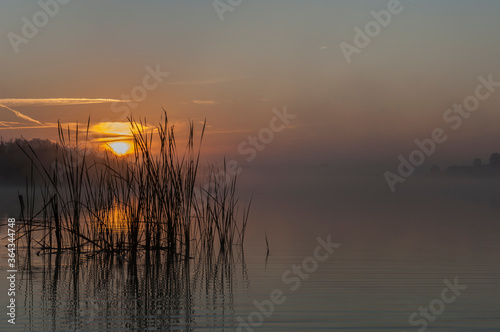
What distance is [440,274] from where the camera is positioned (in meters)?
5.23

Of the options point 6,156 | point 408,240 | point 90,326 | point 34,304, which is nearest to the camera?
point 90,326

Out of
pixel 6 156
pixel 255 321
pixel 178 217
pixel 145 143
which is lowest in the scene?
pixel 255 321

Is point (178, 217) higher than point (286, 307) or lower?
higher

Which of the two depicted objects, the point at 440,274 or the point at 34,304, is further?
the point at 440,274

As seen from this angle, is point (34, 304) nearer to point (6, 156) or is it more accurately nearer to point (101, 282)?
point (101, 282)

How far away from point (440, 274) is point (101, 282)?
3007mm

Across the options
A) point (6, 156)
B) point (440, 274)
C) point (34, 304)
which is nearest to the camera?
point (34, 304)

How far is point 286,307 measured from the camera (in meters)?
3.88

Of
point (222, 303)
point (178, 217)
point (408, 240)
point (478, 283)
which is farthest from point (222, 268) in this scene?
point (408, 240)

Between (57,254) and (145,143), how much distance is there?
1539 millimetres

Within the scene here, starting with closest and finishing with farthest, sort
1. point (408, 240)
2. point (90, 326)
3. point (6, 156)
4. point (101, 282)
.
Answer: point (90, 326) < point (101, 282) < point (408, 240) < point (6, 156)

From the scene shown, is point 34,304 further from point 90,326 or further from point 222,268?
point 222,268

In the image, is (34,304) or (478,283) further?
(478,283)

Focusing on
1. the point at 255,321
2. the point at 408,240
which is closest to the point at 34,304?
the point at 255,321
